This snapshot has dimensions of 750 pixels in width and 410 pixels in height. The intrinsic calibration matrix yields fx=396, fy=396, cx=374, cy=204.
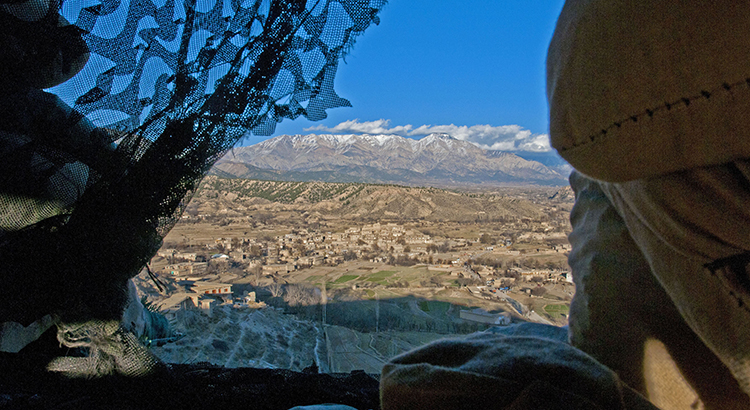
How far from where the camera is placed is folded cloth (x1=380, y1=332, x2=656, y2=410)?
0.49 metres

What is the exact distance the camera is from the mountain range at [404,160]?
79.7 meters

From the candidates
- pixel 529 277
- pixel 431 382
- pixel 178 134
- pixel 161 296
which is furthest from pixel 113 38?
pixel 529 277

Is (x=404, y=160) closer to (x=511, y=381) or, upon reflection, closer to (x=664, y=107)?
(x=511, y=381)

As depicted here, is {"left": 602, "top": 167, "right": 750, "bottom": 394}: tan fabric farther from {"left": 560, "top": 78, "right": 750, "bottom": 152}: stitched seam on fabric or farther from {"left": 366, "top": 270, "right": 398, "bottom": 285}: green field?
{"left": 366, "top": 270, "right": 398, "bottom": 285}: green field

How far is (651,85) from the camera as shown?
1.11 ft

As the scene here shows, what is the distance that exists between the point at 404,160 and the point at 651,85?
12135 cm

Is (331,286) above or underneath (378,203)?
underneath

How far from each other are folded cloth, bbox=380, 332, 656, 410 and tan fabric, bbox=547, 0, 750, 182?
27cm

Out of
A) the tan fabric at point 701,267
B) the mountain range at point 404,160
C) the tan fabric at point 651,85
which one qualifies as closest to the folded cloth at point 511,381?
the tan fabric at point 701,267

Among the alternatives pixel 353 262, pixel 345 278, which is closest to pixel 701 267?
pixel 345 278

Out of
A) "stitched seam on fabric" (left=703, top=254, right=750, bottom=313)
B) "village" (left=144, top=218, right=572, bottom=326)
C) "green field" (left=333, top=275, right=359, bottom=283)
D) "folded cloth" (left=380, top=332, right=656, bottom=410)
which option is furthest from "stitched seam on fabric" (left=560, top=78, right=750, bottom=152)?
"green field" (left=333, top=275, right=359, bottom=283)

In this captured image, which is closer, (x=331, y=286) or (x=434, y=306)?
(x=434, y=306)

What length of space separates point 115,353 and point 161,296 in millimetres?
704

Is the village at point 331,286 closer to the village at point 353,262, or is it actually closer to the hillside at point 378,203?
the village at point 353,262
